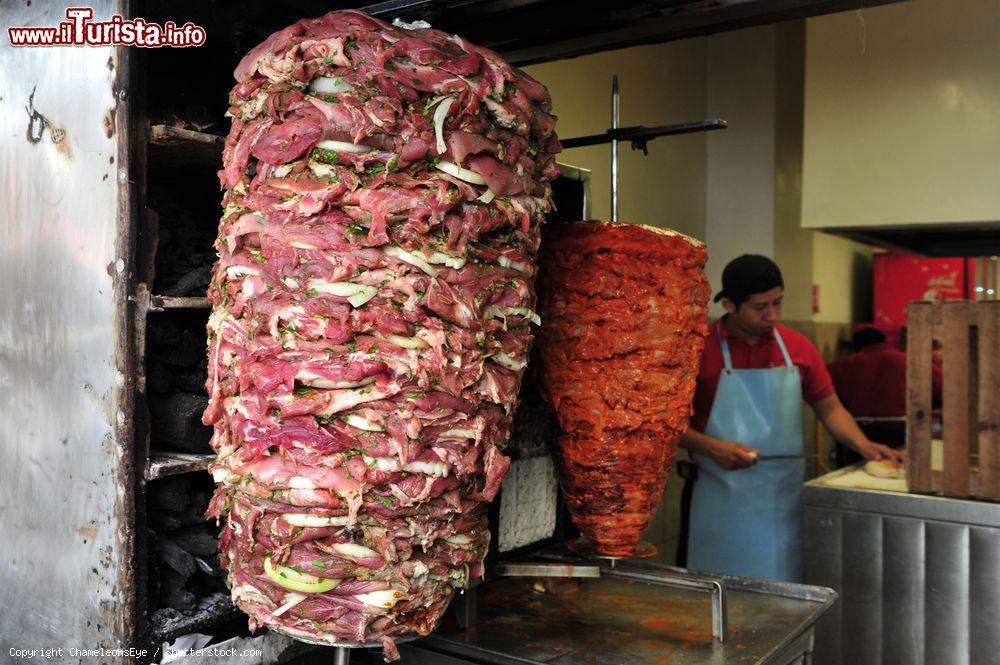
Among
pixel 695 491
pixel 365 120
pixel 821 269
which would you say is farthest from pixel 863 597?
pixel 821 269

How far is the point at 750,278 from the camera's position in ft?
13.4

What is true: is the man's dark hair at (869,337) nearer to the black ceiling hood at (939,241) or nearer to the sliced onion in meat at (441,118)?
the black ceiling hood at (939,241)

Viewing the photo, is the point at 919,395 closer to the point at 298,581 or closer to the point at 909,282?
the point at 298,581

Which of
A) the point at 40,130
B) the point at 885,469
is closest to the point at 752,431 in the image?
the point at 885,469

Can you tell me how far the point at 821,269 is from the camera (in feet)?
24.4

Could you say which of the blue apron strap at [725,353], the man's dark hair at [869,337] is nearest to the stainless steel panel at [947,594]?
the blue apron strap at [725,353]

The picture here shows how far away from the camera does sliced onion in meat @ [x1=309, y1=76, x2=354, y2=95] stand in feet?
4.78

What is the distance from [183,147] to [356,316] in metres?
0.71

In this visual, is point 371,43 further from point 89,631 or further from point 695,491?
point 695,491

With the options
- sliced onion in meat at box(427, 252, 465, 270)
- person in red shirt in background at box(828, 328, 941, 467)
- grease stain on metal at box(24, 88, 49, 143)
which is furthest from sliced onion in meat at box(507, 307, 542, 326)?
person in red shirt in background at box(828, 328, 941, 467)

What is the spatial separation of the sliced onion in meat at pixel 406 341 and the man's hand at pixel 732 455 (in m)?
2.96

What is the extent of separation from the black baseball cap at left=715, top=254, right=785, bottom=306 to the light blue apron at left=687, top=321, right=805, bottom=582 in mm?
332

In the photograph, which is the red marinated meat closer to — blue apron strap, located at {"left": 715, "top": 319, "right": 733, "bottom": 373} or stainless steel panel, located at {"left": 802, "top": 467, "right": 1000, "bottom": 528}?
stainless steel panel, located at {"left": 802, "top": 467, "right": 1000, "bottom": 528}

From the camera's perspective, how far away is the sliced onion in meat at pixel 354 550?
1455 millimetres
